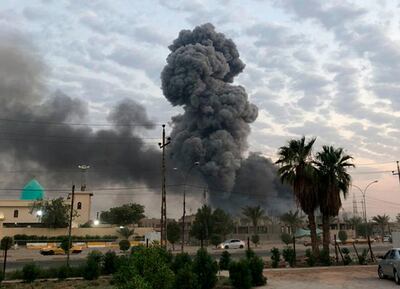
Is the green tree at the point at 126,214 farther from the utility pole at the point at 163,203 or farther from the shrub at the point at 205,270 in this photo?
the shrub at the point at 205,270

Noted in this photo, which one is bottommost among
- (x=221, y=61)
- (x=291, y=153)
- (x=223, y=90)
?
(x=291, y=153)

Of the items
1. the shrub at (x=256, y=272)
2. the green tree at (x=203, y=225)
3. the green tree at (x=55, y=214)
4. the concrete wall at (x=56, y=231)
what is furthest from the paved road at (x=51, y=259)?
the green tree at (x=55, y=214)

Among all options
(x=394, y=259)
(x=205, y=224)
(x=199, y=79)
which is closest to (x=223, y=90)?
(x=199, y=79)

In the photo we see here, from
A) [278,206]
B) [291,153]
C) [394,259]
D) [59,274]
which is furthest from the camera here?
[278,206]

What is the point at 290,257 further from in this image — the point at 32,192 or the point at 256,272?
the point at 32,192

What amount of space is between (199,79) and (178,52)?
983 cm

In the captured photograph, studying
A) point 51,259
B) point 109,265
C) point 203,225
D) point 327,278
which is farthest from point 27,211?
point 327,278

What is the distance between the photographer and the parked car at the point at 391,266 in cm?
1978

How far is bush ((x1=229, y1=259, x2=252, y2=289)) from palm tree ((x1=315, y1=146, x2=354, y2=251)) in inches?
607

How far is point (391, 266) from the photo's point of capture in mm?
20531

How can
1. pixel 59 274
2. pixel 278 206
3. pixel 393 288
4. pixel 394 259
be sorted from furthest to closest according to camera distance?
1. pixel 278 206
2. pixel 59 274
3. pixel 394 259
4. pixel 393 288

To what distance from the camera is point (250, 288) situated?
18844 mm

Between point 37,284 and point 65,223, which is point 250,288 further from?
point 65,223

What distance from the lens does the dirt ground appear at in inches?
772
